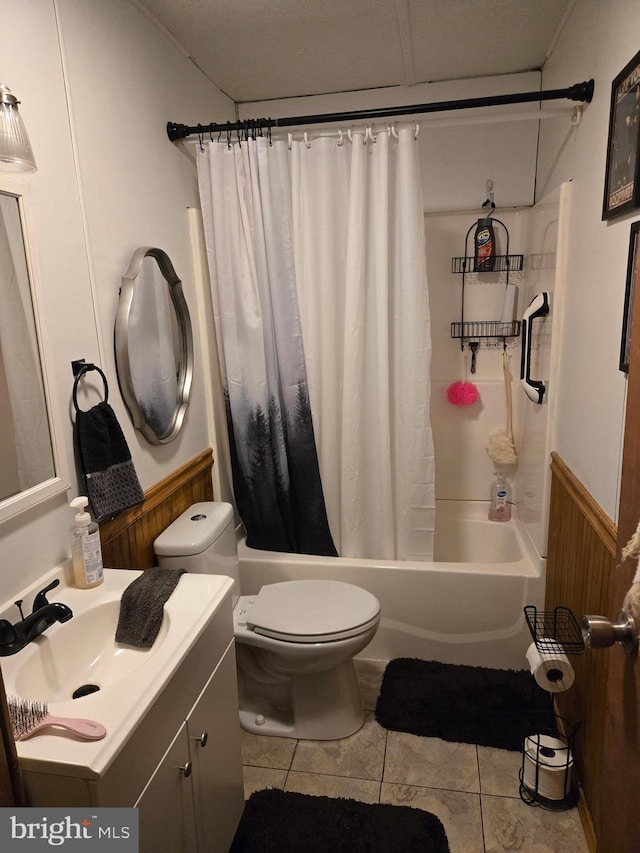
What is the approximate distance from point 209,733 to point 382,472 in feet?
4.02

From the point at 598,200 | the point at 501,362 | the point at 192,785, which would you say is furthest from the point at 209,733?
the point at 501,362

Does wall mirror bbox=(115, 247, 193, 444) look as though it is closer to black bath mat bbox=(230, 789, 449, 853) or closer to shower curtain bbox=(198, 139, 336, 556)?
shower curtain bbox=(198, 139, 336, 556)

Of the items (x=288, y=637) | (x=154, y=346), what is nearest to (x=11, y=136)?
(x=154, y=346)

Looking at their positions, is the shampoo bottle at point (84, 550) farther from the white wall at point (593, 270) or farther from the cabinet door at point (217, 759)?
the white wall at point (593, 270)

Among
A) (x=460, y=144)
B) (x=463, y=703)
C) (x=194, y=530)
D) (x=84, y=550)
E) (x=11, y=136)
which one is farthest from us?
(x=460, y=144)

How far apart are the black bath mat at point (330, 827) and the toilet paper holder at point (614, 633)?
111cm

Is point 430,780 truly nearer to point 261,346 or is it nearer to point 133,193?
point 261,346

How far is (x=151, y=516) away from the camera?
1891 millimetres

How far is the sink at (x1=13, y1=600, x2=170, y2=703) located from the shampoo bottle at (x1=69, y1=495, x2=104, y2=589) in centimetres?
10

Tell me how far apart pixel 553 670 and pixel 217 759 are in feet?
3.18

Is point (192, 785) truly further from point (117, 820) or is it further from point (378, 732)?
point (378, 732)

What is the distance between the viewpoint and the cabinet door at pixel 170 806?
104 cm

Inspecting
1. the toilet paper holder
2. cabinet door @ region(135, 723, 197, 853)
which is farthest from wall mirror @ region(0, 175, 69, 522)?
the toilet paper holder

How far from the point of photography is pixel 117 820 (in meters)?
0.91
